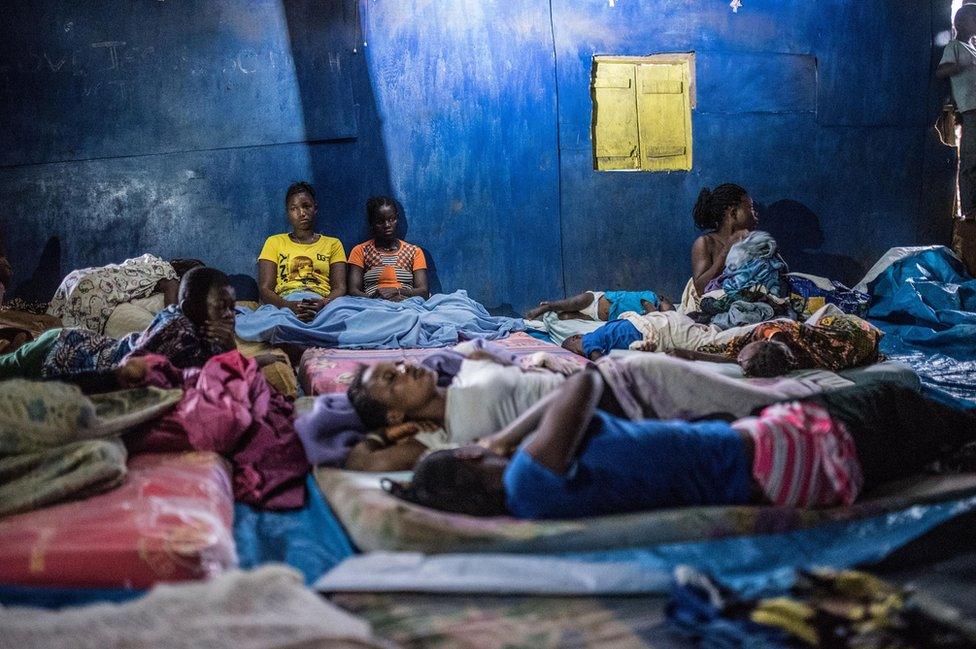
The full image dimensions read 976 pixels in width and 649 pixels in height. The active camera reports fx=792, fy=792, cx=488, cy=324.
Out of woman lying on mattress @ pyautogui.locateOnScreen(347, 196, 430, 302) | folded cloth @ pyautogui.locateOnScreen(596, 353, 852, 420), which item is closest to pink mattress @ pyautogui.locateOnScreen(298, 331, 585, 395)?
folded cloth @ pyautogui.locateOnScreen(596, 353, 852, 420)

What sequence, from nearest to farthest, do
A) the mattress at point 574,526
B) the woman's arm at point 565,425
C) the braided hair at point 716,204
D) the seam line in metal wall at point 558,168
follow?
1. the mattress at point 574,526
2. the woman's arm at point 565,425
3. the braided hair at point 716,204
4. the seam line in metal wall at point 558,168

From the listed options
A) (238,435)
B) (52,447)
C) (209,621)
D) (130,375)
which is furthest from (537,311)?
(209,621)

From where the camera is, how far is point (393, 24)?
5797 mm

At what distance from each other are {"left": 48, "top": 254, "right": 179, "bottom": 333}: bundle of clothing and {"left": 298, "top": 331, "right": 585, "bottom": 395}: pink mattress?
1.26m

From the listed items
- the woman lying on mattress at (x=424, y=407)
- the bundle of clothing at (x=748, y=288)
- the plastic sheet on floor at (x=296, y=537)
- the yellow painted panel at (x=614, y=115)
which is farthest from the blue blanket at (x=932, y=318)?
the plastic sheet on floor at (x=296, y=537)

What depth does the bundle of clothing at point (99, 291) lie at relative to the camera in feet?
15.5

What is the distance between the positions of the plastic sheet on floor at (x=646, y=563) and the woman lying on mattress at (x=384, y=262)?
3602mm

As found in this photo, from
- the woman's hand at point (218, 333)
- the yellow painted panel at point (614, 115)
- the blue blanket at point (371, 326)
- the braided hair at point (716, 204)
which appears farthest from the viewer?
the yellow painted panel at point (614, 115)

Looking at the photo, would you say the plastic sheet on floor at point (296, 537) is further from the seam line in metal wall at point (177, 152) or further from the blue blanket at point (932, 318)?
the seam line in metal wall at point (177, 152)

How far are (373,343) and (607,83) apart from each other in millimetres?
2978

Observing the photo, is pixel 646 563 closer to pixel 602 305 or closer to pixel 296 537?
pixel 296 537

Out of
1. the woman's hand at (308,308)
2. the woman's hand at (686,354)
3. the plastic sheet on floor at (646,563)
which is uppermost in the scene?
the woman's hand at (308,308)

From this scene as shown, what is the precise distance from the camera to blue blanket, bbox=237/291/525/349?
15.3 feet

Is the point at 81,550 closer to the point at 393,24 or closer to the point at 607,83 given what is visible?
the point at 393,24
